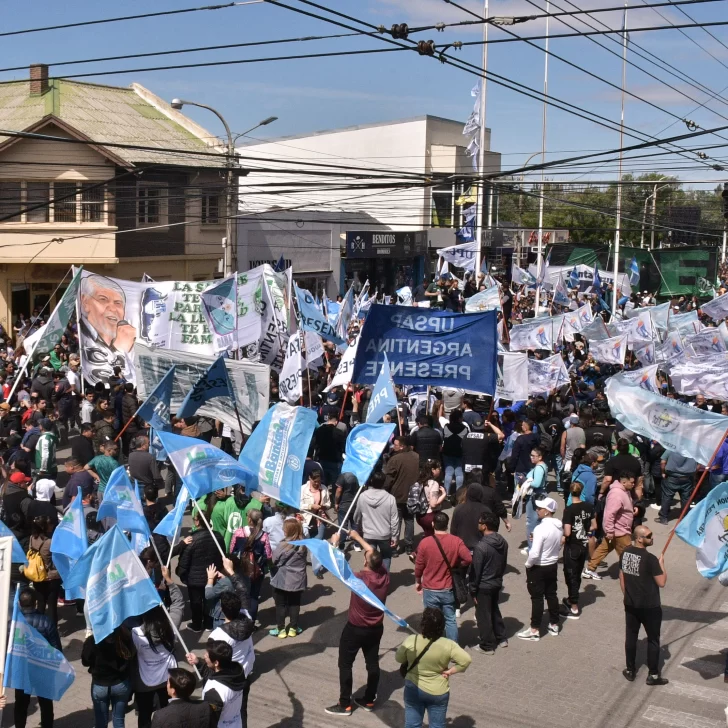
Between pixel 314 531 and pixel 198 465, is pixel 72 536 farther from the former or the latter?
pixel 314 531

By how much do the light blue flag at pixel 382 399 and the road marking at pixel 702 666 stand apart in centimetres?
438

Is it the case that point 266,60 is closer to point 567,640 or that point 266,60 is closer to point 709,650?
point 567,640

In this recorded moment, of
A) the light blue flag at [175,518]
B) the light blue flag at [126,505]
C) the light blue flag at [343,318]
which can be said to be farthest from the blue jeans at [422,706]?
the light blue flag at [343,318]

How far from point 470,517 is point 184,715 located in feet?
15.6

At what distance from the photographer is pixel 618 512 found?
11.0 m

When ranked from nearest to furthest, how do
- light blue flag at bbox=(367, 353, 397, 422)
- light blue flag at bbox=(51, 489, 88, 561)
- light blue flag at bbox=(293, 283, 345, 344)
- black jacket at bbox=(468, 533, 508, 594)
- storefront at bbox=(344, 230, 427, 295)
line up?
light blue flag at bbox=(51, 489, 88, 561), black jacket at bbox=(468, 533, 508, 594), light blue flag at bbox=(367, 353, 397, 422), light blue flag at bbox=(293, 283, 345, 344), storefront at bbox=(344, 230, 427, 295)

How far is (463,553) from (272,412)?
238 cm

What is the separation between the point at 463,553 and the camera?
358 inches

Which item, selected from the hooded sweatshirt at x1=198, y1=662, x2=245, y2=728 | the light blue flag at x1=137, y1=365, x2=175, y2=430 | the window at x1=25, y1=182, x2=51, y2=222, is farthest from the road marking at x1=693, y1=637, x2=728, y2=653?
the window at x1=25, y1=182, x2=51, y2=222

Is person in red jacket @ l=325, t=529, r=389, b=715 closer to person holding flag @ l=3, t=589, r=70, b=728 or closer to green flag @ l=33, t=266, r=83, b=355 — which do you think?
person holding flag @ l=3, t=589, r=70, b=728

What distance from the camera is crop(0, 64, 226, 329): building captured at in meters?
30.8

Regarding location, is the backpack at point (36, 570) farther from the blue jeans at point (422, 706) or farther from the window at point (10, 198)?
the window at point (10, 198)

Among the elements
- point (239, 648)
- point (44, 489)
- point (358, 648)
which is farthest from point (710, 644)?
point (44, 489)

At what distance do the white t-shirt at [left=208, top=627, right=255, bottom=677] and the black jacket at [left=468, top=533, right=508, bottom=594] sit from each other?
8.69ft
